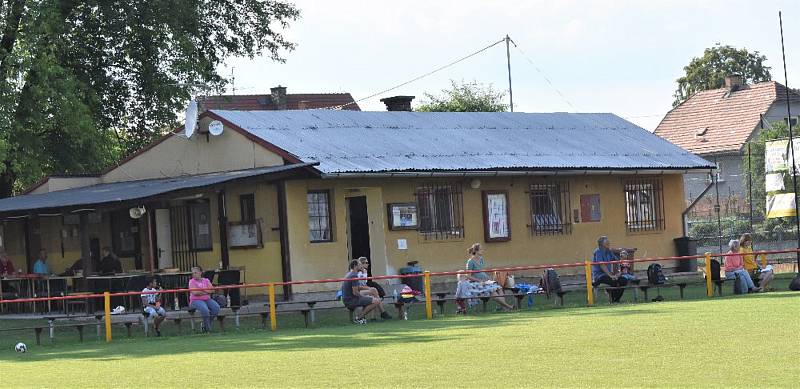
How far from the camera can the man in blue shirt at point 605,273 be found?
27.2 m

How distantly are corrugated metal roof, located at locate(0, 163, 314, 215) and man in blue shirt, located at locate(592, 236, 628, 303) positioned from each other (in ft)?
18.7

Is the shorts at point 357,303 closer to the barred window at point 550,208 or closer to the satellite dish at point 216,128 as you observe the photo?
the satellite dish at point 216,128

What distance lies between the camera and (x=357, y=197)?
31.8 meters

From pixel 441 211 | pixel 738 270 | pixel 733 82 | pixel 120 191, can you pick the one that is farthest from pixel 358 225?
pixel 733 82

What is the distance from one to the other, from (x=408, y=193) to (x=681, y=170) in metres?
8.29

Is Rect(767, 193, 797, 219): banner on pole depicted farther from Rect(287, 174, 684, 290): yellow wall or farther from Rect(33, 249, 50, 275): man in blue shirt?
Rect(33, 249, 50, 275): man in blue shirt

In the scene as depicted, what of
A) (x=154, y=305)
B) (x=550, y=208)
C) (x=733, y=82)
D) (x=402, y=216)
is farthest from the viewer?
(x=733, y=82)

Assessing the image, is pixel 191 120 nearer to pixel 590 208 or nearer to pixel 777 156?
pixel 590 208

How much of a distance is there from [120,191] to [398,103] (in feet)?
31.0

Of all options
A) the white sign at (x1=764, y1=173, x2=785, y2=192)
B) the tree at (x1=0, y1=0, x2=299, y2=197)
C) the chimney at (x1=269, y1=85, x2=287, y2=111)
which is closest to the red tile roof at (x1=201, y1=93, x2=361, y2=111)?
the chimney at (x1=269, y1=85, x2=287, y2=111)

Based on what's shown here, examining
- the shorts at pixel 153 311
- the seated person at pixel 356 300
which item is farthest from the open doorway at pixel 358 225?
the shorts at pixel 153 311

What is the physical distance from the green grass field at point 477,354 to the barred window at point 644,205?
39.4 feet

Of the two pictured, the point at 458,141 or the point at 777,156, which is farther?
the point at 777,156

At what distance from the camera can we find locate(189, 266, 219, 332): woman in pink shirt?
25328 mm
